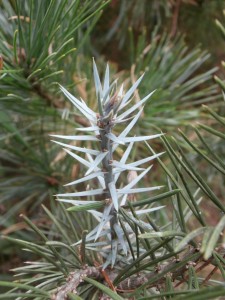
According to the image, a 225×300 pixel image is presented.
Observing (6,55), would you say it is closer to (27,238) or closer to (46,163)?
(46,163)

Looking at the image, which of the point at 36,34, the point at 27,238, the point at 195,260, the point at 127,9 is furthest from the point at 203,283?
the point at 127,9

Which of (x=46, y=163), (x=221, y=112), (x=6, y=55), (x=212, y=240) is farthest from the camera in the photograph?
(x=221, y=112)

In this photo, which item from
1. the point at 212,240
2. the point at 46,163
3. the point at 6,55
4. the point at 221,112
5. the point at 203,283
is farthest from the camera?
the point at 221,112

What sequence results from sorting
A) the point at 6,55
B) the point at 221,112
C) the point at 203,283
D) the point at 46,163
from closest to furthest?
1. the point at 203,283
2. the point at 6,55
3. the point at 46,163
4. the point at 221,112

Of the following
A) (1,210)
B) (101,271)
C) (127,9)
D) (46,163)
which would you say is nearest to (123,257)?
(101,271)

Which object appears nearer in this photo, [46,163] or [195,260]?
[195,260]

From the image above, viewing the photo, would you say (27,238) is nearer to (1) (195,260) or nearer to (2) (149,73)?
(2) (149,73)

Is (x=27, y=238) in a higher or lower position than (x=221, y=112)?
lower

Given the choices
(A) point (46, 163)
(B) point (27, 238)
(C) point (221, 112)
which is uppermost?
(C) point (221, 112)

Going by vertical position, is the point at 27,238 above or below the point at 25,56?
below
